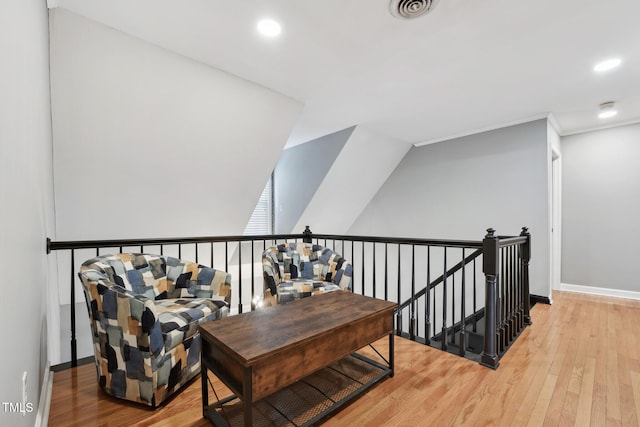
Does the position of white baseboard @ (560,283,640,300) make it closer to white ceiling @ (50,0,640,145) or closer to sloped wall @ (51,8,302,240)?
white ceiling @ (50,0,640,145)

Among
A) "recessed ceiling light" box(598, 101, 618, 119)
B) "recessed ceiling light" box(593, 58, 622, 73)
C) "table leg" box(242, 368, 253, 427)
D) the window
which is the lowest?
"table leg" box(242, 368, 253, 427)

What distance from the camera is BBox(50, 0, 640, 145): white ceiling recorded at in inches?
78.2

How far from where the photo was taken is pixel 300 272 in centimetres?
310

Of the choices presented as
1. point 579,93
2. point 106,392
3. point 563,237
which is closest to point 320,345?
point 106,392

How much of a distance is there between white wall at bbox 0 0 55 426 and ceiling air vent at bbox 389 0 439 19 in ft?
6.41

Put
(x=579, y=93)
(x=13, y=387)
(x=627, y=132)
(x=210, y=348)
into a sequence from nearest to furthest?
(x=13, y=387), (x=210, y=348), (x=579, y=93), (x=627, y=132)

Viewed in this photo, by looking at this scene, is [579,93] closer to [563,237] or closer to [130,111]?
[563,237]

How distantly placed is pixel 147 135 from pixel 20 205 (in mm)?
1867

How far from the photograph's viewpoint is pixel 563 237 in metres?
4.64

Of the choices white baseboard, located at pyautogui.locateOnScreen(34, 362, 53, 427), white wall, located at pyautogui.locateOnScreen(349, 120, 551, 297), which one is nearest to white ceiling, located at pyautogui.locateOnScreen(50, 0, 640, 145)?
white wall, located at pyautogui.locateOnScreen(349, 120, 551, 297)

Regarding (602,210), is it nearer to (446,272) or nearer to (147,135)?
(446,272)

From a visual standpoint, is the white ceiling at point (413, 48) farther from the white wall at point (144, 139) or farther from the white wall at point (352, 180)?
the white wall at point (352, 180)

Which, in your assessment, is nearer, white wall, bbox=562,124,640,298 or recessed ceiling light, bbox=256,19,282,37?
recessed ceiling light, bbox=256,19,282,37

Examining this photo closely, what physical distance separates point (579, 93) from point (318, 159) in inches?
132
